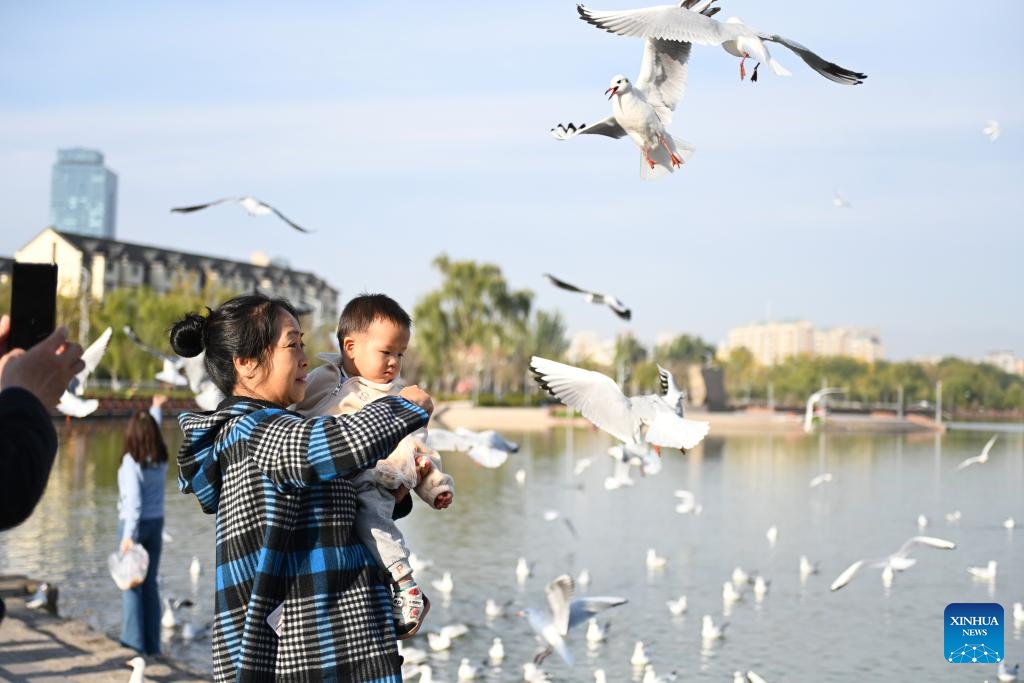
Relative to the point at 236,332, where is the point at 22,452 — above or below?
below

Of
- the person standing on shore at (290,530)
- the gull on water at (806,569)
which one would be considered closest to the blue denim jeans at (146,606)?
the person standing on shore at (290,530)

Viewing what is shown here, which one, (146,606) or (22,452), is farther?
(146,606)

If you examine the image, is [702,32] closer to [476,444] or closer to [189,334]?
[189,334]

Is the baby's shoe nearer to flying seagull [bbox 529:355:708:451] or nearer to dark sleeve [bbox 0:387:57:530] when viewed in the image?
dark sleeve [bbox 0:387:57:530]

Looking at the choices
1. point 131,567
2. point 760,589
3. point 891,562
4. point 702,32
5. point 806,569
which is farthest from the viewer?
point 806,569

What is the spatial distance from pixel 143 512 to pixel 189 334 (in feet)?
13.8

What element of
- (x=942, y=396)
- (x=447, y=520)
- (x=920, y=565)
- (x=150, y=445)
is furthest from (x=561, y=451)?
(x=942, y=396)

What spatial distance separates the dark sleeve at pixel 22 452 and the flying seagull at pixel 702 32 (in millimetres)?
1884

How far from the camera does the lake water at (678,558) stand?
8766mm

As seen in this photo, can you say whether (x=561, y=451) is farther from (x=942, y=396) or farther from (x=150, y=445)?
(x=942, y=396)

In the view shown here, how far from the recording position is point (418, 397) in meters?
2.27

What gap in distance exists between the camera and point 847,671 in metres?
→ 8.62

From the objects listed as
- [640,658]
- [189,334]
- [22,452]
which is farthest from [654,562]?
[22,452]

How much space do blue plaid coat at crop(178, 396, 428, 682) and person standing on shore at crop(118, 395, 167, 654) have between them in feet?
13.5
